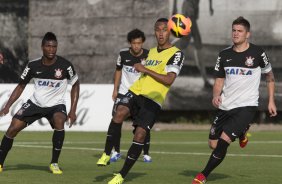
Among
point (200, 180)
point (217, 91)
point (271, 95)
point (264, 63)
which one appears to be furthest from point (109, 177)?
point (264, 63)

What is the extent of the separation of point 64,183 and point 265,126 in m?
20.0

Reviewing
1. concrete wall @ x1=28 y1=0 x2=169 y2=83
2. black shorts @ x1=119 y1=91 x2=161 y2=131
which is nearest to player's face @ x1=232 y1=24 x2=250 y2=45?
black shorts @ x1=119 y1=91 x2=161 y2=131

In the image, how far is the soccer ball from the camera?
44.0ft

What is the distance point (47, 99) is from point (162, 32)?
260 cm

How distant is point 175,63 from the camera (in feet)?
42.8

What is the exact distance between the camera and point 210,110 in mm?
32969

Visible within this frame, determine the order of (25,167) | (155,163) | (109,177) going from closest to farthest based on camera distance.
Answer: (109,177) < (25,167) < (155,163)

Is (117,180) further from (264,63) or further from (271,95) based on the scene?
(264,63)

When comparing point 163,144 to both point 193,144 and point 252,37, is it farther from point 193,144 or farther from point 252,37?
point 252,37

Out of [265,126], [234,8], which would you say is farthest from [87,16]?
A: [265,126]

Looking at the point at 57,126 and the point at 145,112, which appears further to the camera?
the point at 57,126

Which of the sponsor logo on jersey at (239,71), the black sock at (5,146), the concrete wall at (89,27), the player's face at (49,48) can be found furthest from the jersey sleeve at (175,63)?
the concrete wall at (89,27)

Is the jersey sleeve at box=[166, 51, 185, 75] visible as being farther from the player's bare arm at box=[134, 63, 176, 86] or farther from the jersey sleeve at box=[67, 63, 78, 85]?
the jersey sleeve at box=[67, 63, 78, 85]

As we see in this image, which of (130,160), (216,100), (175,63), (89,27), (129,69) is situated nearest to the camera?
(130,160)
